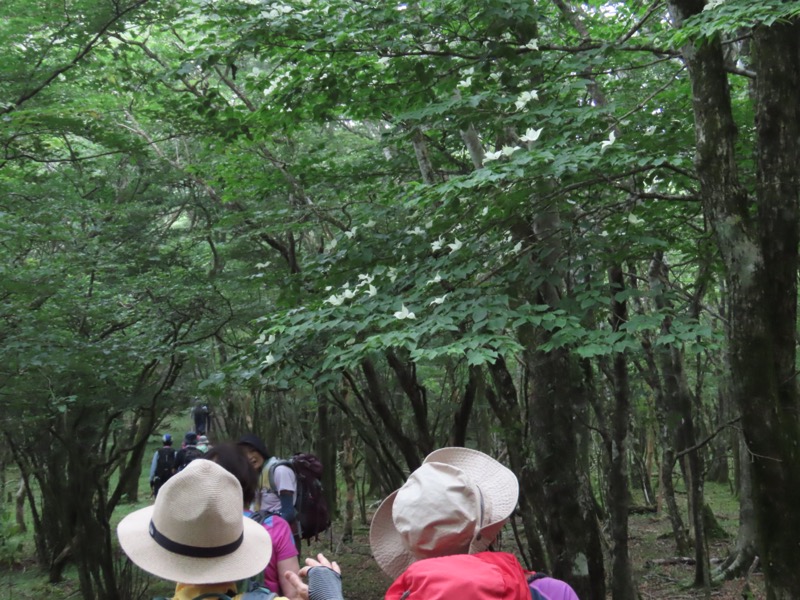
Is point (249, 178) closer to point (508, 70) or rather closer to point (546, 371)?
point (508, 70)

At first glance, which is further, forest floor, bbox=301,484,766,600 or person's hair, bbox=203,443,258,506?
forest floor, bbox=301,484,766,600

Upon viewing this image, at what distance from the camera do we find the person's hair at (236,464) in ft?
11.8

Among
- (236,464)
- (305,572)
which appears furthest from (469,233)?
(305,572)

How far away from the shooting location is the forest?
4609 mm

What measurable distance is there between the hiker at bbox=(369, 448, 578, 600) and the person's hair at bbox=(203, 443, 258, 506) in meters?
1.36

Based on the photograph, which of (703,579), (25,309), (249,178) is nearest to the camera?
(249,178)

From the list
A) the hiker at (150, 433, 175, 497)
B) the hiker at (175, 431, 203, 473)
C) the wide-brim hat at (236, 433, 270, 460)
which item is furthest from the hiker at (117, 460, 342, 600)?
the hiker at (150, 433, 175, 497)

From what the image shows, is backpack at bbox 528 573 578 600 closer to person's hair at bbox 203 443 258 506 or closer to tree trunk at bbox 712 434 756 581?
person's hair at bbox 203 443 258 506

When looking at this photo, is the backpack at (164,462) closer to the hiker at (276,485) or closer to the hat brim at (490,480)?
the hiker at (276,485)

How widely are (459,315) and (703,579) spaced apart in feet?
22.4

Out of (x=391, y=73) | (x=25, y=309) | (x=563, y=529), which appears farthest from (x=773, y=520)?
(x=25, y=309)

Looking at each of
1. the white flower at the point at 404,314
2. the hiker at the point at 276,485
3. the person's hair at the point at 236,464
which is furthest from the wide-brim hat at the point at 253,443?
the person's hair at the point at 236,464

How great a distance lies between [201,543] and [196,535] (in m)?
0.03

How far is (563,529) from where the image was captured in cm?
620
